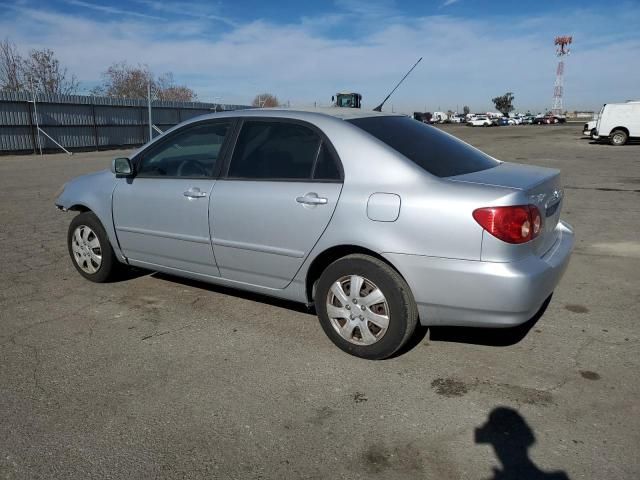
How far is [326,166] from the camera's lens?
3516mm

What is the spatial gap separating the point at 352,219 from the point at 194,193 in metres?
1.38

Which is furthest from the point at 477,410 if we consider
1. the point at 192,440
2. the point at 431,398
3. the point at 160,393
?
the point at 160,393

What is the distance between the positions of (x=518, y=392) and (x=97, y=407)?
233 cm

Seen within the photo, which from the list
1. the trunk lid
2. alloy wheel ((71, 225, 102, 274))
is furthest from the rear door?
alloy wheel ((71, 225, 102, 274))

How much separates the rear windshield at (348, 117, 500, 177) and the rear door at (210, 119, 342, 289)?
0.41 m

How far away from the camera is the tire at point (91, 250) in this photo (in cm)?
481

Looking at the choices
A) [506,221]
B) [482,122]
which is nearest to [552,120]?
[482,122]

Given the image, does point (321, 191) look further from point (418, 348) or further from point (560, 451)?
point (560, 451)

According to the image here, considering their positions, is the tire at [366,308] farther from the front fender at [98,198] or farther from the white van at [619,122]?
the white van at [619,122]

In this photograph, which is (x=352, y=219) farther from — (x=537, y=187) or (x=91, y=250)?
(x=91, y=250)

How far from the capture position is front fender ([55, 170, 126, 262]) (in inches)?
184

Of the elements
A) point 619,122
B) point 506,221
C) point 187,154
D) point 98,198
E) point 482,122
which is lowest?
point 98,198

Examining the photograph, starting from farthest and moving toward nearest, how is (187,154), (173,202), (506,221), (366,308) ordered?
(187,154) < (173,202) < (366,308) < (506,221)

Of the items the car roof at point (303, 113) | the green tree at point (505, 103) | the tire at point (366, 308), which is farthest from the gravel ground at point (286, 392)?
the green tree at point (505, 103)
